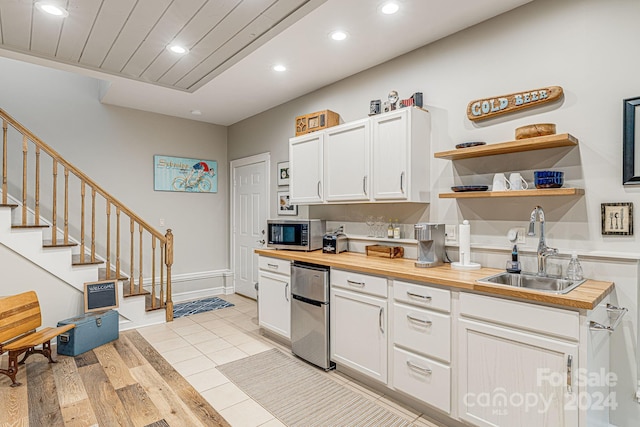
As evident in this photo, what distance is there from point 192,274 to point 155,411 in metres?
3.05

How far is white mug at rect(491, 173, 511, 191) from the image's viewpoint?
90.3 inches

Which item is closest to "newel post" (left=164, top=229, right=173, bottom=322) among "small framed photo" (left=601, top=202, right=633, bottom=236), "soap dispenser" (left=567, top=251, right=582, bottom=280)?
"soap dispenser" (left=567, top=251, right=582, bottom=280)

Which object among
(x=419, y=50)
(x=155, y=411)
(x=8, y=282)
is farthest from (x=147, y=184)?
(x=419, y=50)

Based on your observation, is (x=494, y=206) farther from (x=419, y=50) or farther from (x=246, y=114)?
(x=246, y=114)

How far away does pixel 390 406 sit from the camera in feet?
7.70

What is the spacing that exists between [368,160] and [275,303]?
1654mm

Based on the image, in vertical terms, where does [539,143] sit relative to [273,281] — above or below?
above

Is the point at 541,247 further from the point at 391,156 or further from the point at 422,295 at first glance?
the point at 391,156

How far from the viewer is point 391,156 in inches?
109

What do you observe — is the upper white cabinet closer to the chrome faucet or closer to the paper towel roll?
the paper towel roll

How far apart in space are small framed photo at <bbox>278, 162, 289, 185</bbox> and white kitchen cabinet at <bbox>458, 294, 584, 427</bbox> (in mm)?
2889

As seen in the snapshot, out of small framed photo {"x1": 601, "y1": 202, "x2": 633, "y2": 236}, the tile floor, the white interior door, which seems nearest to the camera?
small framed photo {"x1": 601, "y1": 202, "x2": 633, "y2": 236}

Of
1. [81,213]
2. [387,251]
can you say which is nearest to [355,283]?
[387,251]

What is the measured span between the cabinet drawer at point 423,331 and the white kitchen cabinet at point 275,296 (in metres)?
1.21
